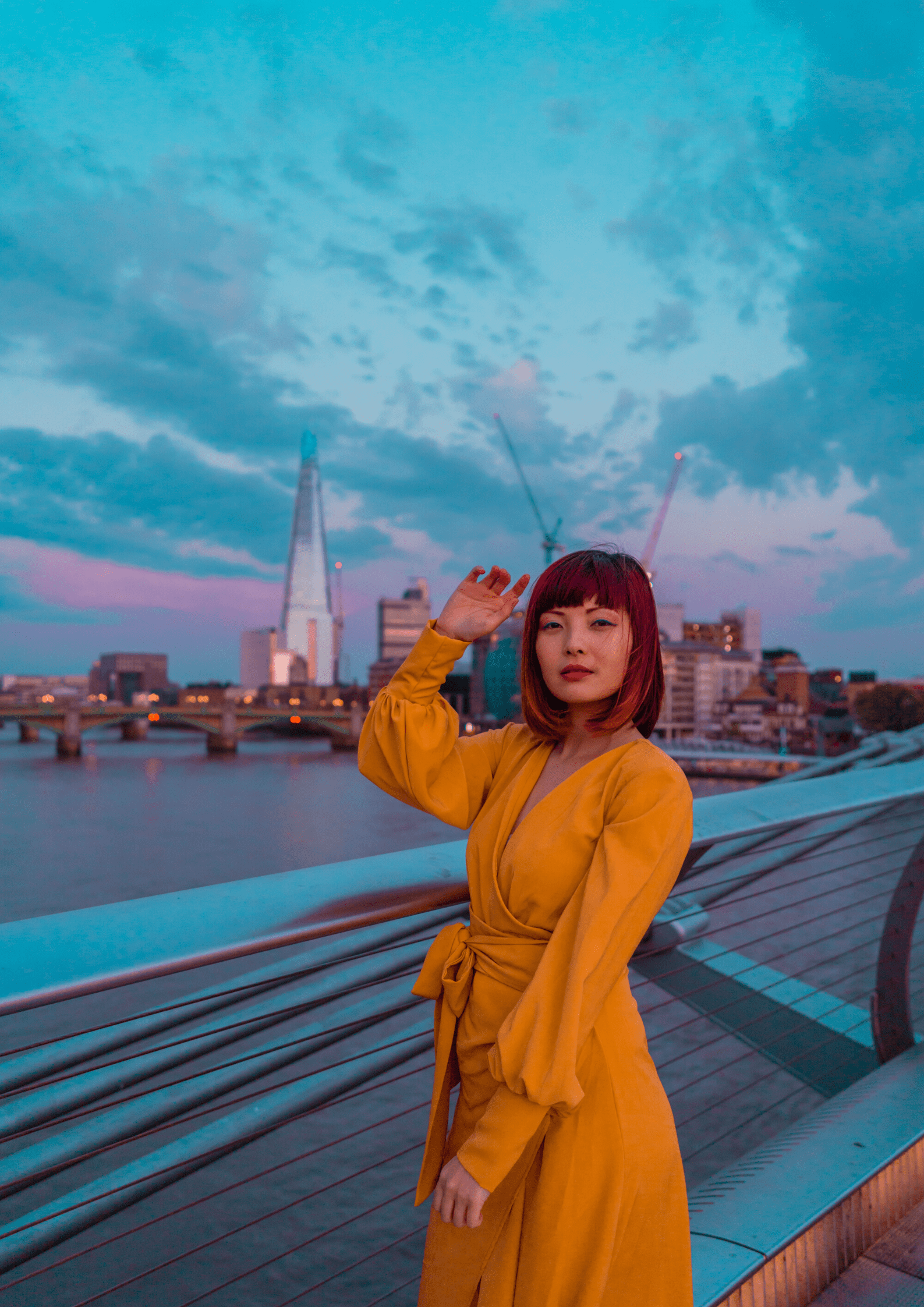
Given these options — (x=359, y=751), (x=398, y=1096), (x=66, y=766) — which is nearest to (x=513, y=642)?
(x=66, y=766)

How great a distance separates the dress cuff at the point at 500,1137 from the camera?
915 mm

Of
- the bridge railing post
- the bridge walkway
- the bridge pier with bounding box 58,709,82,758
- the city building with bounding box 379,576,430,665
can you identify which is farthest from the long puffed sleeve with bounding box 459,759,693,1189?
the city building with bounding box 379,576,430,665

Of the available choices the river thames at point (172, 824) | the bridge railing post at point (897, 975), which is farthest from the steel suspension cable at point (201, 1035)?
the river thames at point (172, 824)

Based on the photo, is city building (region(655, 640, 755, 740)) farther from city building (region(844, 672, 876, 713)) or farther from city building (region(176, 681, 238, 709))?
city building (region(176, 681, 238, 709))

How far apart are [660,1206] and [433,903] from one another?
448 millimetres

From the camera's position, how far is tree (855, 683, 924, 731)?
48.4 meters

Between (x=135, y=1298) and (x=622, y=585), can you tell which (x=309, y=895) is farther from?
(x=135, y=1298)

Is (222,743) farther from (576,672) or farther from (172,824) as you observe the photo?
(576,672)

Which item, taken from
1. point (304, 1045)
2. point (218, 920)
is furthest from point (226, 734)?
point (218, 920)

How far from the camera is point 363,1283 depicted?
3.96 metres

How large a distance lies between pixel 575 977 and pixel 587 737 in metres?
0.37

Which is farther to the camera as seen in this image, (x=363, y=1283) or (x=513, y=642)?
(x=513, y=642)

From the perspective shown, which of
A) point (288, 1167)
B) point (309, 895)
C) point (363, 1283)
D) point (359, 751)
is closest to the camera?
point (309, 895)

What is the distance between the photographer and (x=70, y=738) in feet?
162
